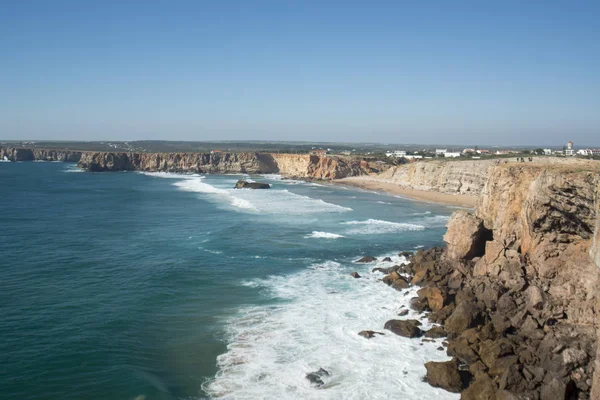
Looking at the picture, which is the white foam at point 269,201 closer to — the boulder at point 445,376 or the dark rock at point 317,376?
the dark rock at point 317,376

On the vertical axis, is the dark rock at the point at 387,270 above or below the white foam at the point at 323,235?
below

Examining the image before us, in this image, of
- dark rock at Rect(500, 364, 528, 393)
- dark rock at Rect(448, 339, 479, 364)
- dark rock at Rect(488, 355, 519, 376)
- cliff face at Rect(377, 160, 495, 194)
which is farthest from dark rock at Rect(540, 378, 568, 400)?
cliff face at Rect(377, 160, 495, 194)

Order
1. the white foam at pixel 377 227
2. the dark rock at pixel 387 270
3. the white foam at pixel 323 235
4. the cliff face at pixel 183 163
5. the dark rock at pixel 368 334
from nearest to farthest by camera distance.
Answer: the dark rock at pixel 368 334 → the dark rock at pixel 387 270 → the white foam at pixel 323 235 → the white foam at pixel 377 227 → the cliff face at pixel 183 163

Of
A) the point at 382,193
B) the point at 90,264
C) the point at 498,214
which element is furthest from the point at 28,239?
the point at 382,193

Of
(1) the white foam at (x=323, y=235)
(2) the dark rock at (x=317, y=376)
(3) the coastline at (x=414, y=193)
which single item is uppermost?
(3) the coastline at (x=414, y=193)

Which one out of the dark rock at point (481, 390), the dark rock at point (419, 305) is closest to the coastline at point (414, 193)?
the dark rock at point (419, 305)

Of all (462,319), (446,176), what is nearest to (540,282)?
(462,319)

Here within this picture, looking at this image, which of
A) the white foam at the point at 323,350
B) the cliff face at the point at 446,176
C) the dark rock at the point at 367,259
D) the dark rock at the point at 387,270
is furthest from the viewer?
the cliff face at the point at 446,176
